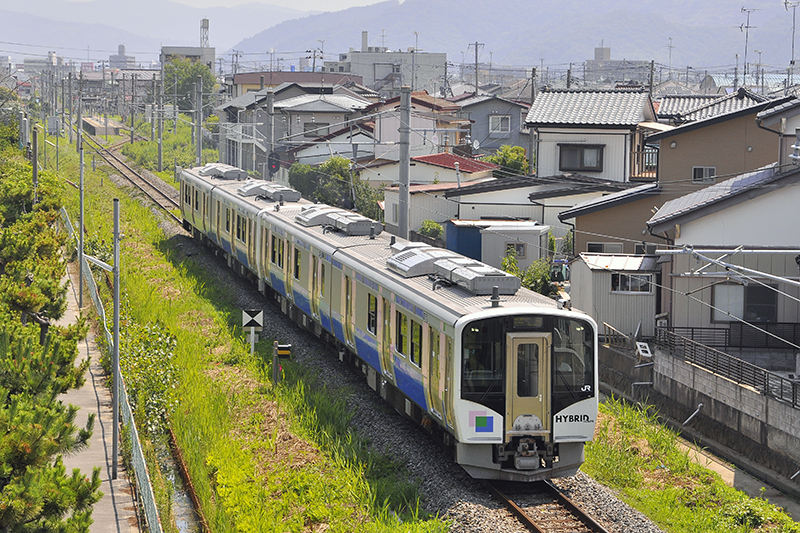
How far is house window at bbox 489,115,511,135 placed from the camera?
51.1 m

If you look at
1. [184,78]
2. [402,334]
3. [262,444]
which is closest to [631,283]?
[402,334]

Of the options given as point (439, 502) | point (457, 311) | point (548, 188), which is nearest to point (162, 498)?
point (439, 502)

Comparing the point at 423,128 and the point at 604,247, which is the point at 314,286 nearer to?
the point at 604,247

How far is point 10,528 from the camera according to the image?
6.92 meters

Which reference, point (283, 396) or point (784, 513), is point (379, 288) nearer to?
point (283, 396)

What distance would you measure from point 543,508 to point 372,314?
4.18 m

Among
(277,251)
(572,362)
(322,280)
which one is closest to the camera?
(572,362)

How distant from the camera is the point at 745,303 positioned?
17.6m

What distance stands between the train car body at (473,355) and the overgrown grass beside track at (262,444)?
35.7 inches

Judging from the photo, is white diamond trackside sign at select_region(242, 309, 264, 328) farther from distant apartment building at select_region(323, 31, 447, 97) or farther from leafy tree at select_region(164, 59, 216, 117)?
distant apartment building at select_region(323, 31, 447, 97)

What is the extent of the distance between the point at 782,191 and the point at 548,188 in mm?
11973

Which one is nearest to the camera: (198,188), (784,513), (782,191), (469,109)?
(784,513)

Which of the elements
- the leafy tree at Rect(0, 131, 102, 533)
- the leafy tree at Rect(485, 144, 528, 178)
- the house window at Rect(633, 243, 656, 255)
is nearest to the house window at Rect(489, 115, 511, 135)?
the leafy tree at Rect(485, 144, 528, 178)

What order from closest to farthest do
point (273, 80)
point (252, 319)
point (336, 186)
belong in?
point (252, 319)
point (336, 186)
point (273, 80)
